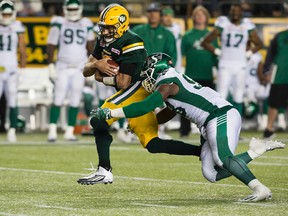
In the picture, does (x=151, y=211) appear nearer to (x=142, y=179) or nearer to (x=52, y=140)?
(x=142, y=179)

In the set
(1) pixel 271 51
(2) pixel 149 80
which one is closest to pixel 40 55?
(1) pixel 271 51

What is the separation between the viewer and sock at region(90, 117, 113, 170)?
7.64 m

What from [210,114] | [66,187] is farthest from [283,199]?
[66,187]

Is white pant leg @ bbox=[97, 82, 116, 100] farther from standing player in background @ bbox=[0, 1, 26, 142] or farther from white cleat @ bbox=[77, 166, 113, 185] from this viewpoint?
white cleat @ bbox=[77, 166, 113, 185]

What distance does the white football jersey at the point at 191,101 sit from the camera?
7.12 m

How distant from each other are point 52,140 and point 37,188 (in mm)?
5477

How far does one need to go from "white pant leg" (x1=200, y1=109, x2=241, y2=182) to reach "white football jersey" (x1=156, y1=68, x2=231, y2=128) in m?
0.09

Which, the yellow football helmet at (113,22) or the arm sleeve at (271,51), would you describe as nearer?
the yellow football helmet at (113,22)

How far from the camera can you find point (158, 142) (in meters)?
7.52

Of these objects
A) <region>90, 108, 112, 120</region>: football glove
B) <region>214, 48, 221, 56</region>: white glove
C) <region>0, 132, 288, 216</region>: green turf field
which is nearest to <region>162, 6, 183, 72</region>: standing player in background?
<region>214, 48, 221, 56</region>: white glove

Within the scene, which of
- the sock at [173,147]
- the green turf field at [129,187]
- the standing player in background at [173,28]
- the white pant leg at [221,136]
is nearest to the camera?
the green turf field at [129,187]

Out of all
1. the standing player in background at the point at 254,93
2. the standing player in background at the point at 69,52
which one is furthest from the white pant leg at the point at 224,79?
the standing player in background at the point at 254,93

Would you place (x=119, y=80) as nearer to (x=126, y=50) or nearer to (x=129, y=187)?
(x=126, y=50)

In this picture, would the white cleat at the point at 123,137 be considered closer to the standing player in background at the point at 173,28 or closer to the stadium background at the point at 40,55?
the standing player in background at the point at 173,28
